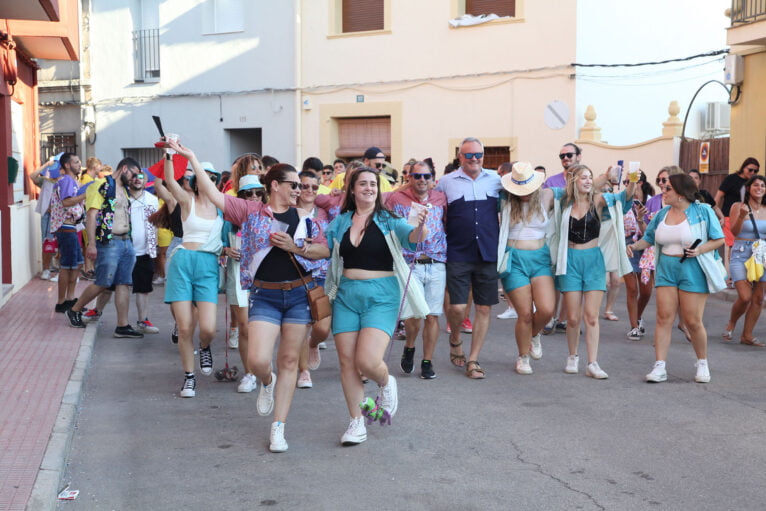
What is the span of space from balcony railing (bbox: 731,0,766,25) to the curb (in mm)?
12320

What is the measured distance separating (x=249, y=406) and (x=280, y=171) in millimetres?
2077

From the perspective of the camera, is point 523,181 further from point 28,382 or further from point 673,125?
point 673,125

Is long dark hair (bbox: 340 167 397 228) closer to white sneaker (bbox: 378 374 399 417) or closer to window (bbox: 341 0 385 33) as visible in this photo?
white sneaker (bbox: 378 374 399 417)

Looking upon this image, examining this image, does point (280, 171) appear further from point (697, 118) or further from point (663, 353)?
point (697, 118)

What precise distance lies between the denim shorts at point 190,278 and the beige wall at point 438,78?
13243mm

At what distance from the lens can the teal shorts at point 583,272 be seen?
8680 millimetres

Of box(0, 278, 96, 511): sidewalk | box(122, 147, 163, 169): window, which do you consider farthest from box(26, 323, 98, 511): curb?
box(122, 147, 163, 169): window

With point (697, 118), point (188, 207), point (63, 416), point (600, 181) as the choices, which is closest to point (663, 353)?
point (600, 181)

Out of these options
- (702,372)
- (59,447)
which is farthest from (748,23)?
(59,447)

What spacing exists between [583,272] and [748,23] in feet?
31.7

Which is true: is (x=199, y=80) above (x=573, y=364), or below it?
above

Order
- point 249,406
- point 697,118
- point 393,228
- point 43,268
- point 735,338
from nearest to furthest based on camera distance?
1. point 393,228
2. point 249,406
3. point 735,338
4. point 43,268
5. point 697,118

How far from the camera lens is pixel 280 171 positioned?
6.56 metres

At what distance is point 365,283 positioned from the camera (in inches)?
250
